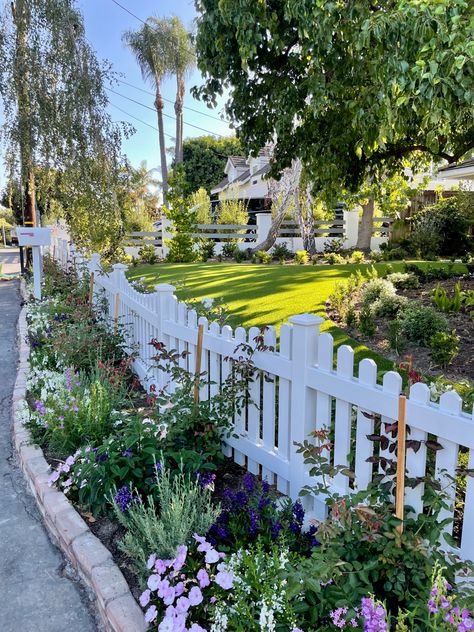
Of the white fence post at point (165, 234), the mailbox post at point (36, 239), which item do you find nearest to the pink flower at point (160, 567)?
the mailbox post at point (36, 239)

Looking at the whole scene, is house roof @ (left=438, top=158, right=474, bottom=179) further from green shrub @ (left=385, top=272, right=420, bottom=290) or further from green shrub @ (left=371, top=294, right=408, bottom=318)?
green shrub @ (left=371, top=294, right=408, bottom=318)

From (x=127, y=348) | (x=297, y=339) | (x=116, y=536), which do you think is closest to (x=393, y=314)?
(x=127, y=348)

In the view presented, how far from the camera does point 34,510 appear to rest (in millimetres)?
2951

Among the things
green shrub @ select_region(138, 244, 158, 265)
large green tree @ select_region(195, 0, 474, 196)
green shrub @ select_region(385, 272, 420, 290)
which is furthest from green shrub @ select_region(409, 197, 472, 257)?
green shrub @ select_region(138, 244, 158, 265)

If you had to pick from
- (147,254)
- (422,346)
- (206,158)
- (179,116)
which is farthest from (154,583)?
(206,158)

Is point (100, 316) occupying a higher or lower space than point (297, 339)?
lower

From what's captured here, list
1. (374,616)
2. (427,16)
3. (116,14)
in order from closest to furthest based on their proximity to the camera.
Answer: (374,616) → (427,16) → (116,14)

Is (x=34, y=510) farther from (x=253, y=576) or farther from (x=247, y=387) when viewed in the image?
(x=253, y=576)

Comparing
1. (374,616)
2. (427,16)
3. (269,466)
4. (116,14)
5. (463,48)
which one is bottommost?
(269,466)

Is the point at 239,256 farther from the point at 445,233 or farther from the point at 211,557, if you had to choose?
the point at 211,557

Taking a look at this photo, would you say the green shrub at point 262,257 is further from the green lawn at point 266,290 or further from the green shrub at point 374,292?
the green shrub at point 374,292

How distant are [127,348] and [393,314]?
3425 millimetres

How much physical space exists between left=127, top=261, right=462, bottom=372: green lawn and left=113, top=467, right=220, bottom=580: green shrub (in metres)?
2.80

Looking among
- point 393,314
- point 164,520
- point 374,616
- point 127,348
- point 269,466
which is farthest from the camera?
point 393,314
